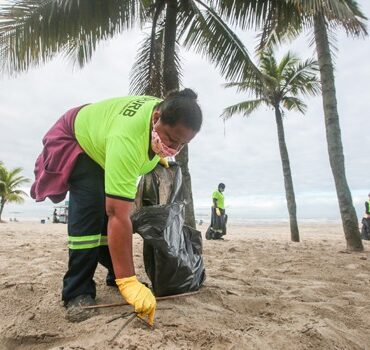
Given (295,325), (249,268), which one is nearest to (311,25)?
(249,268)

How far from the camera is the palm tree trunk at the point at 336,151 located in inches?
207

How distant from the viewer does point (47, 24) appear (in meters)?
4.96

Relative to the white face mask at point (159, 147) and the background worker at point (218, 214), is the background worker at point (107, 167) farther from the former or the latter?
the background worker at point (218, 214)

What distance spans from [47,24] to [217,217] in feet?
20.2

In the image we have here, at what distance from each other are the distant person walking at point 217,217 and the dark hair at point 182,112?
302 inches

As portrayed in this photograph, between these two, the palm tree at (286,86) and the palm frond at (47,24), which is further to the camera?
the palm tree at (286,86)

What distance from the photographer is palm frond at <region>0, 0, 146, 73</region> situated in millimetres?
4816

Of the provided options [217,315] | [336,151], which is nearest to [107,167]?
[217,315]

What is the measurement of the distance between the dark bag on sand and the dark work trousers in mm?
226

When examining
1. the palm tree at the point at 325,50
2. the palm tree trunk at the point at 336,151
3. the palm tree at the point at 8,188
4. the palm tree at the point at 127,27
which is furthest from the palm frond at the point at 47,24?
the palm tree at the point at 8,188

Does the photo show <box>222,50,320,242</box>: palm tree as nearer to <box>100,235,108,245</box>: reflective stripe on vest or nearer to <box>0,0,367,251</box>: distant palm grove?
<box>0,0,367,251</box>: distant palm grove

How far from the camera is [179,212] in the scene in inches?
87.9

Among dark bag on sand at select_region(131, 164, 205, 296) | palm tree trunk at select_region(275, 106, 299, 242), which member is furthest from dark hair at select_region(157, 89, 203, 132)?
palm tree trunk at select_region(275, 106, 299, 242)

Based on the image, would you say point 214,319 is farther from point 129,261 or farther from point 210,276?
point 210,276
